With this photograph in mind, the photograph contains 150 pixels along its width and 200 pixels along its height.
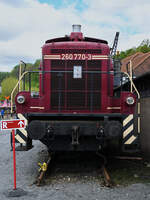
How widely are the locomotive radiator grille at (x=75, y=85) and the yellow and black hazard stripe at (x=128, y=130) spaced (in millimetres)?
761

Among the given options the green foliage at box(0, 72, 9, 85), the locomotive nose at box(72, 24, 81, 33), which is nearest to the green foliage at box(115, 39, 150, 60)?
the locomotive nose at box(72, 24, 81, 33)

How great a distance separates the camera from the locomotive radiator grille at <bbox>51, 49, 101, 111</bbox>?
20.6ft

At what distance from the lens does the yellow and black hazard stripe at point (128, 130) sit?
6.01m

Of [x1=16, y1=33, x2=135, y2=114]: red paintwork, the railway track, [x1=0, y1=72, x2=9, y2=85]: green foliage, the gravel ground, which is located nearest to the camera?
the gravel ground

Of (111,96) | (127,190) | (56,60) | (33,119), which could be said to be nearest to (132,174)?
(127,190)

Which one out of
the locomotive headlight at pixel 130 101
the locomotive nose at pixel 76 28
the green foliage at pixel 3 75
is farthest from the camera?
the green foliage at pixel 3 75

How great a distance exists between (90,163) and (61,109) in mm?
2031

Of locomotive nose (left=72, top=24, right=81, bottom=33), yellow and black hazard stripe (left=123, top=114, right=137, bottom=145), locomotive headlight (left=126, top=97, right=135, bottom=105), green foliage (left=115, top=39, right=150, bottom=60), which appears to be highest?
green foliage (left=115, top=39, right=150, bottom=60)

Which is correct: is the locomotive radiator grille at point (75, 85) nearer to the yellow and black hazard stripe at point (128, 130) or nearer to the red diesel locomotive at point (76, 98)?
the red diesel locomotive at point (76, 98)

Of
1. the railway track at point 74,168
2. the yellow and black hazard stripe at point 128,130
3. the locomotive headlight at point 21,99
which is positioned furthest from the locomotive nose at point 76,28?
the railway track at point 74,168

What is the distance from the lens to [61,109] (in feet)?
20.6

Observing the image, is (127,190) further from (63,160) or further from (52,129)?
(63,160)

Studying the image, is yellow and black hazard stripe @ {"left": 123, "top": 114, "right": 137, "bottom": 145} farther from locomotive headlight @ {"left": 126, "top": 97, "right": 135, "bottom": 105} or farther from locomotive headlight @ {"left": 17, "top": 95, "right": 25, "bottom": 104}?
locomotive headlight @ {"left": 17, "top": 95, "right": 25, "bottom": 104}

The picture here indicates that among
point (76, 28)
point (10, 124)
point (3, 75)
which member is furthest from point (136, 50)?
point (3, 75)
